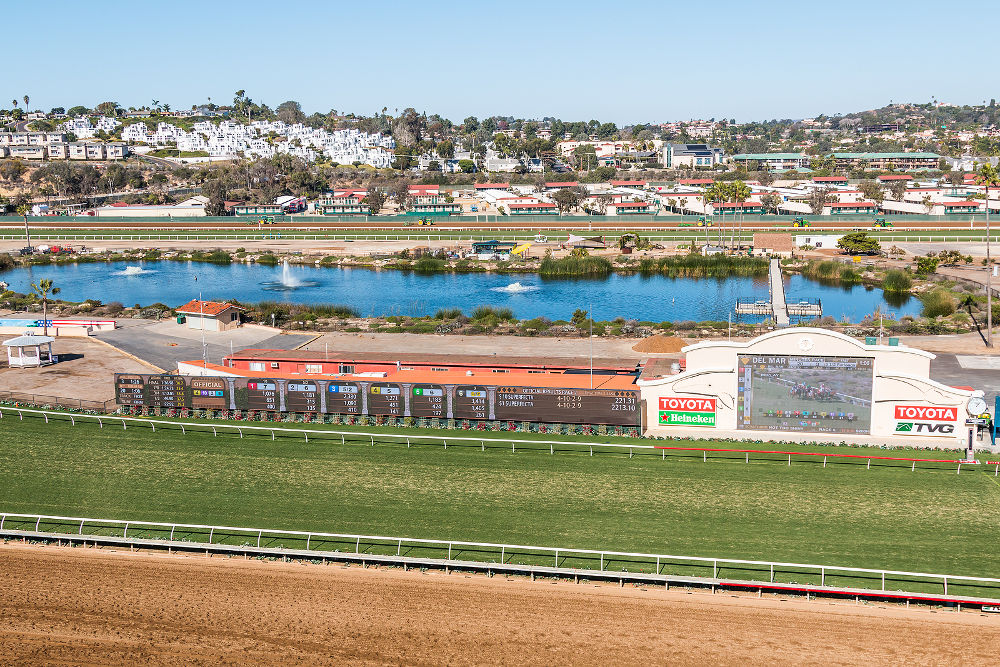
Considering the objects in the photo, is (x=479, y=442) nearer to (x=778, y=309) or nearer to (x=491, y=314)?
(x=491, y=314)

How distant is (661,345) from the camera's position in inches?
2244

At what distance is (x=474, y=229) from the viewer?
139 metres

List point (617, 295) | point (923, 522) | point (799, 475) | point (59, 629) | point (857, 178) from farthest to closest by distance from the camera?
point (857, 178) → point (617, 295) → point (799, 475) → point (923, 522) → point (59, 629)

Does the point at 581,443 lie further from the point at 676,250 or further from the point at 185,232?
the point at 185,232

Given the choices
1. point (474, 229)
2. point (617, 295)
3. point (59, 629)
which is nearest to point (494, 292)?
point (617, 295)

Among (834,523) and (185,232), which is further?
(185,232)

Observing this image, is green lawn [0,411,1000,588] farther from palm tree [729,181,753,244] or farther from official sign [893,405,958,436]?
palm tree [729,181,753,244]

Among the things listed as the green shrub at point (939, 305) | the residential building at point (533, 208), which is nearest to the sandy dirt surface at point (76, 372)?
the green shrub at point (939, 305)

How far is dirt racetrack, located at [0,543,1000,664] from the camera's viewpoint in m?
22.7

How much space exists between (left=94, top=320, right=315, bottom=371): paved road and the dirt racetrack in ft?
98.5

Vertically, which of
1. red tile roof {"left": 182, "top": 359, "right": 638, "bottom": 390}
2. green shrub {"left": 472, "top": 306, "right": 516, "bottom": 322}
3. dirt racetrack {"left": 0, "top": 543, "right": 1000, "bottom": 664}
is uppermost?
red tile roof {"left": 182, "top": 359, "right": 638, "bottom": 390}

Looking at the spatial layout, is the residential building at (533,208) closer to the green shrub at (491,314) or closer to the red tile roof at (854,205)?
the red tile roof at (854,205)

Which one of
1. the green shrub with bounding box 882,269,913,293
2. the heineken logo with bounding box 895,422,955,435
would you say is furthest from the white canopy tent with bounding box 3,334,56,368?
the green shrub with bounding box 882,269,913,293

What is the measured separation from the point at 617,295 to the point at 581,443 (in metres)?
54.7
